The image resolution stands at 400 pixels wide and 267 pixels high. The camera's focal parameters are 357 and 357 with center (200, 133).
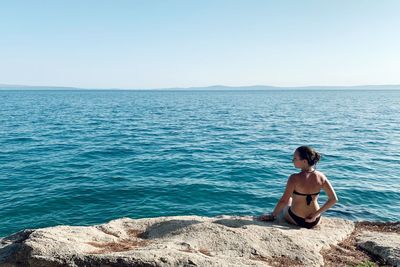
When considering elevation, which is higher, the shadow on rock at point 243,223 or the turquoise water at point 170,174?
the shadow on rock at point 243,223

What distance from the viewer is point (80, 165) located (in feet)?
74.3

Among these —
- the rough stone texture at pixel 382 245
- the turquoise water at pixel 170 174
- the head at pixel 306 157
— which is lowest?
the turquoise water at pixel 170 174

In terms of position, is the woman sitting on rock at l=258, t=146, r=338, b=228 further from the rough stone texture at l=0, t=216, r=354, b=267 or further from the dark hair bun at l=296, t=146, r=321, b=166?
the rough stone texture at l=0, t=216, r=354, b=267

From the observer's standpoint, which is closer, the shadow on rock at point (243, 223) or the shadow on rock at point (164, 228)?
the shadow on rock at point (164, 228)

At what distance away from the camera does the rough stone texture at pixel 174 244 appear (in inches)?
243

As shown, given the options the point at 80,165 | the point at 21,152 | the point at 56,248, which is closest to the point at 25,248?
the point at 56,248

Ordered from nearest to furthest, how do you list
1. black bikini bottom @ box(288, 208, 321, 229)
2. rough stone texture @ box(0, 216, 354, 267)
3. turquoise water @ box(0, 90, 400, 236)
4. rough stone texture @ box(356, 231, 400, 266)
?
rough stone texture @ box(0, 216, 354, 267) → rough stone texture @ box(356, 231, 400, 266) → black bikini bottom @ box(288, 208, 321, 229) → turquoise water @ box(0, 90, 400, 236)

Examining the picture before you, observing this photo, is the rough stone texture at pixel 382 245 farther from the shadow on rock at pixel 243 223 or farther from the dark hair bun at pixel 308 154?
the dark hair bun at pixel 308 154

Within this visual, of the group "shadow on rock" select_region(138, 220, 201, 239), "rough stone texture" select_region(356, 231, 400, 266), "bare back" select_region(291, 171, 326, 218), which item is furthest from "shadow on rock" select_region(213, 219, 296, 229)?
"rough stone texture" select_region(356, 231, 400, 266)

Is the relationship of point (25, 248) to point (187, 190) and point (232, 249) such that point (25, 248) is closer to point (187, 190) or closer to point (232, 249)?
point (232, 249)

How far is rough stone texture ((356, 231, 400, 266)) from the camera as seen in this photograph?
24.1ft

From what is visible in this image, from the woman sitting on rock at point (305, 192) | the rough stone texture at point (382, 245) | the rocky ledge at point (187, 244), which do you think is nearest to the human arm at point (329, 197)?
the woman sitting on rock at point (305, 192)

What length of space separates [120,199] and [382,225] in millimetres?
10693

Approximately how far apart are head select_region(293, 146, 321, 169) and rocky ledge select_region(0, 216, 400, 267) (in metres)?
1.61
